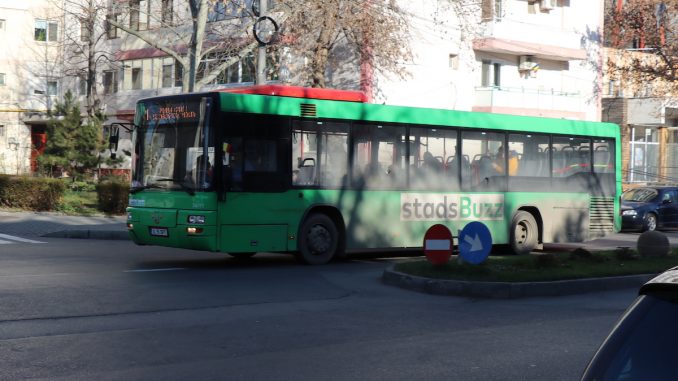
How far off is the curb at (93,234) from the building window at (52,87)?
32952 mm

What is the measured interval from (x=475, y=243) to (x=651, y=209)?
60.4 feet

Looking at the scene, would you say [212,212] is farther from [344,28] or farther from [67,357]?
[344,28]

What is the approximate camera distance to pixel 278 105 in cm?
1558

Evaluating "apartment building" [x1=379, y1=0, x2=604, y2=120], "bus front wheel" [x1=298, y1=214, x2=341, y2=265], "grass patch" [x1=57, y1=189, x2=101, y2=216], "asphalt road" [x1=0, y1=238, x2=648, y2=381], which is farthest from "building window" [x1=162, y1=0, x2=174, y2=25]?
"asphalt road" [x1=0, y1=238, x2=648, y2=381]

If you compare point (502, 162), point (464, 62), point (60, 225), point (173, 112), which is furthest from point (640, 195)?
point (173, 112)

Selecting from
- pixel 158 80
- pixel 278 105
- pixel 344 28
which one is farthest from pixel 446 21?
pixel 278 105

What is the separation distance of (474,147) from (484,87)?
20.3m

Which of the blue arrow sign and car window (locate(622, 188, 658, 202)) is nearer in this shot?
the blue arrow sign

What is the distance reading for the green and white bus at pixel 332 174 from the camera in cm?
1489

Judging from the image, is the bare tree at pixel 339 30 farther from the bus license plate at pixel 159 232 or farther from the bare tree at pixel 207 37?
the bus license plate at pixel 159 232

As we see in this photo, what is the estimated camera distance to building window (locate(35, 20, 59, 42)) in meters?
53.1

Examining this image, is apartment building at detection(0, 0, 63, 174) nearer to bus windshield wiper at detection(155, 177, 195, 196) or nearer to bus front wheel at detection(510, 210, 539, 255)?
bus front wheel at detection(510, 210, 539, 255)

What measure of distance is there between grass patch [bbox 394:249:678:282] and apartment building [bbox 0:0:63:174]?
41.6 meters

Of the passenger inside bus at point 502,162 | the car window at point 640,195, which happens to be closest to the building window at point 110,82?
the car window at point 640,195
